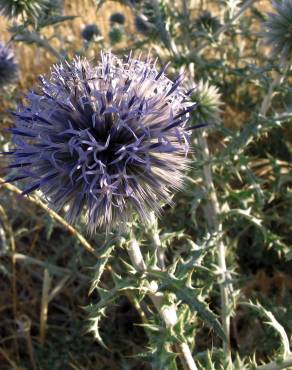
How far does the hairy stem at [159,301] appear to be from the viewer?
184cm

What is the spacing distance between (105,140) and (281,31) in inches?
64.6

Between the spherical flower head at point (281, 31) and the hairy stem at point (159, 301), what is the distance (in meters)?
1.64

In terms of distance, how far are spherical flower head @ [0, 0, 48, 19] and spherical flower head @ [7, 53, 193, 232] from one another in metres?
1.60

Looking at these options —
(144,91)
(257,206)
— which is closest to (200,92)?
(257,206)

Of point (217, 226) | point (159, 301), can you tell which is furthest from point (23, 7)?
point (159, 301)

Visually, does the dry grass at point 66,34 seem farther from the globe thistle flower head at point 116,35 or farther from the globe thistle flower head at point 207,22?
the globe thistle flower head at point 207,22

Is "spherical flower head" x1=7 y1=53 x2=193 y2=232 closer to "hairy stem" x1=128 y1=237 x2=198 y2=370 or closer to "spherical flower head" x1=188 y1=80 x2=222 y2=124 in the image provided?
"hairy stem" x1=128 y1=237 x2=198 y2=370

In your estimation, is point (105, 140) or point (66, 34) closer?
point (105, 140)

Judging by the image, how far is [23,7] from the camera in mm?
3279

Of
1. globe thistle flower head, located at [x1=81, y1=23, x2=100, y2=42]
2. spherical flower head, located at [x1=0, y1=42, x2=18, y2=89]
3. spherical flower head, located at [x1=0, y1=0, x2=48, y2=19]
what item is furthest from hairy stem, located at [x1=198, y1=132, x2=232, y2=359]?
globe thistle flower head, located at [x1=81, y1=23, x2=100, y2=42]

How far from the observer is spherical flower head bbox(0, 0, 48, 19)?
10.7 ft

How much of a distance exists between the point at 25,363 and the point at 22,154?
1.88m

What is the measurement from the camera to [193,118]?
10.1 feet

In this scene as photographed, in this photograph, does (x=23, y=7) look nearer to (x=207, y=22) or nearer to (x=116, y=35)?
(x=116, y=35)
